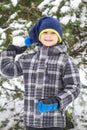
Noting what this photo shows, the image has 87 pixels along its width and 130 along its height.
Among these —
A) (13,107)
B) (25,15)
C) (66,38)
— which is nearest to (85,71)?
(66,38)

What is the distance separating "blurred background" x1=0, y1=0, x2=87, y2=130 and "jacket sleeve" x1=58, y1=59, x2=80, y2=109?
71.0 inches

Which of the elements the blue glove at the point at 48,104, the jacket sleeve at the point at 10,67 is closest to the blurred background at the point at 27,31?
the jacket sleeve at the point at 10,67

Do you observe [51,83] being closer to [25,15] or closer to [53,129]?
[53,129]

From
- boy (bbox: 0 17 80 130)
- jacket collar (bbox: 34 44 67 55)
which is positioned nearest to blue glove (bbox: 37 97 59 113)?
boy (bbox: 0 17 80 130)

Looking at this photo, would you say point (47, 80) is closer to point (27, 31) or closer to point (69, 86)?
point (69, 86)

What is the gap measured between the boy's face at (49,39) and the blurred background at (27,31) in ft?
5.96

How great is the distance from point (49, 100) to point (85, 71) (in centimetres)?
258

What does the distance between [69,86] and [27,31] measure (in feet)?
9.58

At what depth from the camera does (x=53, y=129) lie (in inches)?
144

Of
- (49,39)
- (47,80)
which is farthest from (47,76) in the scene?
(49,39)

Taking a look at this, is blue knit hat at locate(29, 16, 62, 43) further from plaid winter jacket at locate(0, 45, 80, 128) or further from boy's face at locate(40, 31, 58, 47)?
plaid winter jacket at locate(0, 45, 80, 128)

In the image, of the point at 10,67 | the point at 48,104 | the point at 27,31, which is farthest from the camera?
the point at 27,31

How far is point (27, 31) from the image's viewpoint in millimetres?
6277

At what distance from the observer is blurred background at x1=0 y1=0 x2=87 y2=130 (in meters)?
5.35
